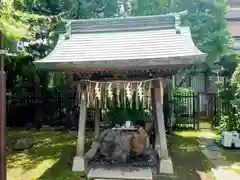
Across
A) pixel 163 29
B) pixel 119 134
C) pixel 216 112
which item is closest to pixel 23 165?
pixel 119 134

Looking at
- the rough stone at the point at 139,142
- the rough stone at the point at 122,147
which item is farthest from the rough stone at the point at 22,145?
the rough stone at the point at 139,142

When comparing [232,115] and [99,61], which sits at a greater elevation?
[99,61]

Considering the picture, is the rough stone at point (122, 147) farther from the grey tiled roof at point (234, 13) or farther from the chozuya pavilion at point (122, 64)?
the grey tiled roof at point (234, 13)

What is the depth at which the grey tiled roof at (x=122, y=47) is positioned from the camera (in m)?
5.76

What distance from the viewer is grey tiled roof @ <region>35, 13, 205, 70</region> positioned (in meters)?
5.76

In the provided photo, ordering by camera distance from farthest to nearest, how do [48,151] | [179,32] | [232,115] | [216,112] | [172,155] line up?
[216,112]
[232,115]
[48,151]
[172,155]
[179,32]

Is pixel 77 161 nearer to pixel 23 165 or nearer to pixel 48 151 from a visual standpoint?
pixel 23 165

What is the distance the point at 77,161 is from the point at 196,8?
8.31 meters

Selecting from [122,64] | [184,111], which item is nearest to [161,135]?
[122,64]

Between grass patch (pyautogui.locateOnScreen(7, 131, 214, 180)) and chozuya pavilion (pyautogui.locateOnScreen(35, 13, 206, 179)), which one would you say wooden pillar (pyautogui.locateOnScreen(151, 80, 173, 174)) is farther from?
grass patch (pyautogui.locateOnScreen(7, 131, 214, 180))

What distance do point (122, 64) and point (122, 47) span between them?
92 cm

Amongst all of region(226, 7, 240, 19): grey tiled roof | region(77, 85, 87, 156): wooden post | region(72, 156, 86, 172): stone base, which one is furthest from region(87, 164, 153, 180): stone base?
region(226, 7, 240, 19): grey tiled roof

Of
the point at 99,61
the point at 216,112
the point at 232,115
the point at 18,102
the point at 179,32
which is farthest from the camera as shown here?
the point at 18,102

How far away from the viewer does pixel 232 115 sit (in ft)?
30.6
